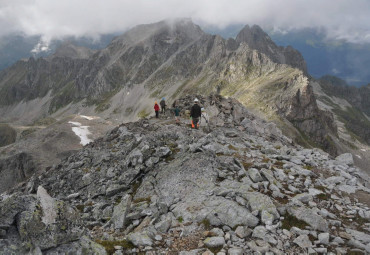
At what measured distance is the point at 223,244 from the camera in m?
9.03

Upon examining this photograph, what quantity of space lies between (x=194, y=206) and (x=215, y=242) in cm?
278

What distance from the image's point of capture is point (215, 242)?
9.08 meters

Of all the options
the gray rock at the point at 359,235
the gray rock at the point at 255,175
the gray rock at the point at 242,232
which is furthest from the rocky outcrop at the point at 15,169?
the gray rock at the point at 359,235

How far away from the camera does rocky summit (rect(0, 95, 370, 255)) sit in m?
8.20

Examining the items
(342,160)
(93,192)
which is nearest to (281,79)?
(342,160)

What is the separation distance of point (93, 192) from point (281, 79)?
15194 cm

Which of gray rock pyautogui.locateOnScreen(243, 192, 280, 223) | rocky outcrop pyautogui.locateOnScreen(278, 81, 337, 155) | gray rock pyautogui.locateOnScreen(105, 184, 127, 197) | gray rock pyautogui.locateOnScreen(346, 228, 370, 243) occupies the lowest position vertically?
rocky outcrop pyautogui.locateOnScreen(278, 81, 337, 155)

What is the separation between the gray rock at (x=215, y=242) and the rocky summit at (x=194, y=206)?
36 millimetres

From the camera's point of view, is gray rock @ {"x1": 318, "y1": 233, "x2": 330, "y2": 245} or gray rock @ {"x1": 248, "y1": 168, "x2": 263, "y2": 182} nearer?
gray rock @ {"x1": 318, "y1": 233, "x2": 330, "y2": 245}

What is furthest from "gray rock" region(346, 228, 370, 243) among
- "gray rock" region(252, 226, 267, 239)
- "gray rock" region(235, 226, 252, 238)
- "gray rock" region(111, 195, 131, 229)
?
"gray rock" region(111, 195, 131, 229)

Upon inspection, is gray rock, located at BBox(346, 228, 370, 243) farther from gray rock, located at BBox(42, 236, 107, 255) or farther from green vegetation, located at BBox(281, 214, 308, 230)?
gray rock, located at BBox(42, 236, 107, 255)

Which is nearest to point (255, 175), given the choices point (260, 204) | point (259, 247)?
point (260, 204)

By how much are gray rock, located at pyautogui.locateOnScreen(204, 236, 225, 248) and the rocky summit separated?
0.04 metres

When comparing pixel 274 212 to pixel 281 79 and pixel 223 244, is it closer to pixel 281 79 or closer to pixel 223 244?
pixel 223 244
